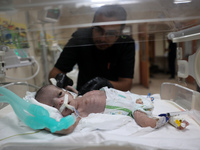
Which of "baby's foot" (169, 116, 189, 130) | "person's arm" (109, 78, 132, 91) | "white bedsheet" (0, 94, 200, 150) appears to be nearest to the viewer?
"white bedsheet" (0, 94, 200, 150)

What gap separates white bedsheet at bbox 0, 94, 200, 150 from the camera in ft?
1.96

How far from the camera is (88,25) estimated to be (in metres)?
1.29

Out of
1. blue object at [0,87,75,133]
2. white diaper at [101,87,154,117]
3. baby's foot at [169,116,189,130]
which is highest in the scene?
blue object at [0,87,75,133]

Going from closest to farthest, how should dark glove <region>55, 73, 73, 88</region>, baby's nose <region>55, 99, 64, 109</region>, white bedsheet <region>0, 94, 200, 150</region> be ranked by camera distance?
white bedsheet <region>0, 94, 200, 150</region> < baby's nose <region>55, 99, 64, 109</region> < dark glove <region>55, 73, 73, 88</region>

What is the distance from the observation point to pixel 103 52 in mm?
1499

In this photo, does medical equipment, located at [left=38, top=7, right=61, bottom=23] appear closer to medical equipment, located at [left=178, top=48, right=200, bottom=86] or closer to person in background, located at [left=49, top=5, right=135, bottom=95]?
person in background, located at [left=49, top=5, right=135, bottom=95]

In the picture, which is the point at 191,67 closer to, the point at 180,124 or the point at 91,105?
the point at 180,124

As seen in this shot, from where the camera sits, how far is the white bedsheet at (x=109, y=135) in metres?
0.60

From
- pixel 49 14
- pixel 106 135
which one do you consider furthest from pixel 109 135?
pixel 49 14

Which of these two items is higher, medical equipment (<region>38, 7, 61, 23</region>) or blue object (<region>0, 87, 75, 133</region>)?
medical equipment (<region>38, 7, 61, 23</region>)

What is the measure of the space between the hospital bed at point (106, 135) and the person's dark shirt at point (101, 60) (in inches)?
25.0

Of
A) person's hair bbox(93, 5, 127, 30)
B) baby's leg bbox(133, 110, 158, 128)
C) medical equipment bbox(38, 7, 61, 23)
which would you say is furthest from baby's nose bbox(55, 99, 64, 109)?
medical equipment bbox(38, 7, 61, 23)

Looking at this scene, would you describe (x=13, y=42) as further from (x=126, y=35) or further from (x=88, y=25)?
(x=126, y=35)

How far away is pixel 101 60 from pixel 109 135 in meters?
0.97
